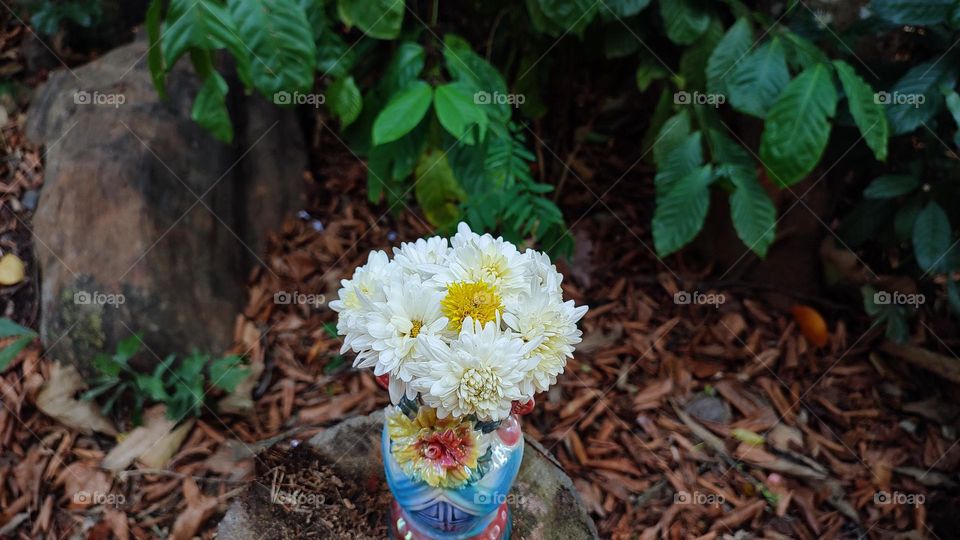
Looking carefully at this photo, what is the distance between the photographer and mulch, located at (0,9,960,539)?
199 centimetres

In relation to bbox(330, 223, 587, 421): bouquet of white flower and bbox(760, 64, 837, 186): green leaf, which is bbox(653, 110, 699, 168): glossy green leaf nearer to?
bbox(760, 64, 837, 186): green leaf

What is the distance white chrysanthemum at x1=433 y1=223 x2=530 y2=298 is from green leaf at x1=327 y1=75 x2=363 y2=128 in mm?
969

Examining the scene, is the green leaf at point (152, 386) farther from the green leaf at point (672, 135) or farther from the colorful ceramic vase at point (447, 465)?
the green leaf at point (672, 135)

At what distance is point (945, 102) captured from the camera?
1964mm

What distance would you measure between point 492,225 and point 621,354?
2.70ft

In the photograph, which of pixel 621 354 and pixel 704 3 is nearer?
pixel 704 3

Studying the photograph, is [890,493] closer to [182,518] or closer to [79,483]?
[182,518]

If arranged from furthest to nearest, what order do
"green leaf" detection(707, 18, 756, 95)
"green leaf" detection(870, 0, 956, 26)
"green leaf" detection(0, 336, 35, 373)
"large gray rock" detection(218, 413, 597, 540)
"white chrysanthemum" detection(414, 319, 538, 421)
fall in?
1. "green leaf" detection(0, 336, 35, 373)
2. "green leaf" detection(707, 18, 756, 95)
3. "green leaf" detection(870, 0, 956, 26)
4. "large gray rock" detection(218, 413, 597, 540)
5. "white chrysanthemum" detection(414, 319, 538, 421)

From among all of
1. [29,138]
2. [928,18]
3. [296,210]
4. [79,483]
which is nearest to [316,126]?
[296,210]

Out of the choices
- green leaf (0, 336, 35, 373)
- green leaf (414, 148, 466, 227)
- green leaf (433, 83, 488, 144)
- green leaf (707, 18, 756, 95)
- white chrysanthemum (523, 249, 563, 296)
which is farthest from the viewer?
green leaf (414, 148, 466, 227)

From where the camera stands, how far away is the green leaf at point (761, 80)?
1.92 metres

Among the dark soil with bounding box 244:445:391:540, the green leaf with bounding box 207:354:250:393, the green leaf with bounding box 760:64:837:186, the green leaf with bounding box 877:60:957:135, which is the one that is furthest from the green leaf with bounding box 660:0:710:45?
the green leaf with bounding box 207:354:250:393

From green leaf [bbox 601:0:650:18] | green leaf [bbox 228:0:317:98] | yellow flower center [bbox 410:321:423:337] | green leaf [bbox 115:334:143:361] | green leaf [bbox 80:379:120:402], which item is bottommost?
green leaf [bbox 80:379:120:402]

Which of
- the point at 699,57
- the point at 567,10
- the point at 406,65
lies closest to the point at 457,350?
the point at 406,65
